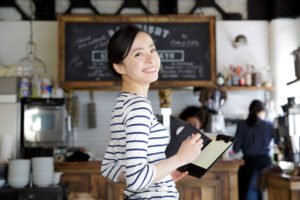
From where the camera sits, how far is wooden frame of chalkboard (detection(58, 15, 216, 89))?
5480 mm

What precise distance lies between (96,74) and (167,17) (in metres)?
1.19

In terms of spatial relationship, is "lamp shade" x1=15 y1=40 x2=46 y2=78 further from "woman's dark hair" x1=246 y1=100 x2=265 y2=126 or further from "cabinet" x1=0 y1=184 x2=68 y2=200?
"woman's dark hair" x1=246 y1=100 x2=265 y2=126

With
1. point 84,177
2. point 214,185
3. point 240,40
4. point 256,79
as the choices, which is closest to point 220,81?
point 256,79

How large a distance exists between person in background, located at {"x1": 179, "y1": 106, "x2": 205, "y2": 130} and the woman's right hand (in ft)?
13.4

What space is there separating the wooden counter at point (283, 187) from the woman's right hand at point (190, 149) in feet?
9.05

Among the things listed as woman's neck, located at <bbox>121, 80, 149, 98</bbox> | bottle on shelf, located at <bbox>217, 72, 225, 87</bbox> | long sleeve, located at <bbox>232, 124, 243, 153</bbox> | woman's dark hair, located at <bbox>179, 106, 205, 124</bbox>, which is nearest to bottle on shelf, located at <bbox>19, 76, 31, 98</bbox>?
woman's dark hair, located at <bbox>179, 106, 205, 124</bbox>

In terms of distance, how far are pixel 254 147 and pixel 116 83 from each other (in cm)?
190

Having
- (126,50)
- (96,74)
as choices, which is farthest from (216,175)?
(126,50)

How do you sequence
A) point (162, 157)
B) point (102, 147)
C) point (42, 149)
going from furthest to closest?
point (102, 147), point (42, 149), point (162, 157)

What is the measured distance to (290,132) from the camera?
11.5 ft

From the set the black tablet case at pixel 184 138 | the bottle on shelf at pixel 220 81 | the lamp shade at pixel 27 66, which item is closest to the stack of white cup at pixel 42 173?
the lamp shade at pixel 27 66

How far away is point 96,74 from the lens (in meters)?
5.53

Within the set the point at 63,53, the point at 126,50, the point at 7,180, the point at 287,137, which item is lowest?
the point at 7,180

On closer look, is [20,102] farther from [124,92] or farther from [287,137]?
[124,92]
